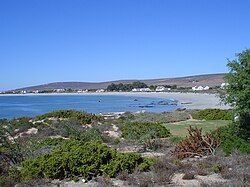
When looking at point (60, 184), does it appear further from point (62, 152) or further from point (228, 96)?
point (228, 96)

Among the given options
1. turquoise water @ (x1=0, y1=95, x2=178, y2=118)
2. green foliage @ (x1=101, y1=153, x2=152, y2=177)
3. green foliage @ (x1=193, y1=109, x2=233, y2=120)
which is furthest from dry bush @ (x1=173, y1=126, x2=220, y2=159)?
turquoise water @ (x1=0, y1=95, x2=178, y2=118)

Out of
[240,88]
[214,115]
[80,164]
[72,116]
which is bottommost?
[214,115]

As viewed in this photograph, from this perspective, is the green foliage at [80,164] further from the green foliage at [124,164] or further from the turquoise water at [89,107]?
the turquoise water at [89,107]

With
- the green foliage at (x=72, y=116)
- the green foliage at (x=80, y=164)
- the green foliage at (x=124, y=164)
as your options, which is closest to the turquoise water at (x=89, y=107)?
the green foliage at (x=72, y=116)

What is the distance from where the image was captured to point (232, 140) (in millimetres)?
15852

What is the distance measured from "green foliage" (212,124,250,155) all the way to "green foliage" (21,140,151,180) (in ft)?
12.9

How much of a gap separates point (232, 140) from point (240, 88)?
95.1 inches

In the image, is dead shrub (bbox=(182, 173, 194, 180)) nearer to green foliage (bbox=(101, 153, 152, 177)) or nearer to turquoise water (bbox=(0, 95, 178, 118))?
green foliage (bbox=(101, 153, 152, 177))

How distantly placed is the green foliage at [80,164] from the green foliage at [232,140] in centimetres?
395

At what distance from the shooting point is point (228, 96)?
683 inches

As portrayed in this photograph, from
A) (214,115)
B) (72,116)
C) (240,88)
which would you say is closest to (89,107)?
(214,115)

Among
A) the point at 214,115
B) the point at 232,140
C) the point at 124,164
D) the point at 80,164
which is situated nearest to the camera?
the point at 80,164

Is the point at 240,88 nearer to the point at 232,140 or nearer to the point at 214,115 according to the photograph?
the point at 232,140

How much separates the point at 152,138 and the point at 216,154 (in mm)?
6598
